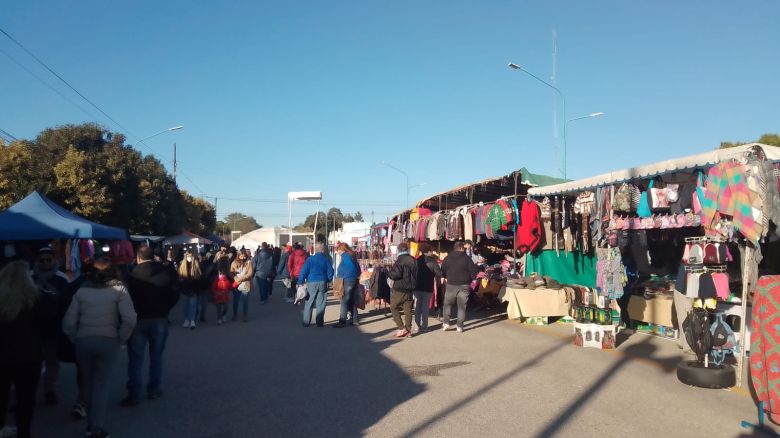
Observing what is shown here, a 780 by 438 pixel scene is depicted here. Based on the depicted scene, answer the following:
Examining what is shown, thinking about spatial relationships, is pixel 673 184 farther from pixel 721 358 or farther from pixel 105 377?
pixel 105 377

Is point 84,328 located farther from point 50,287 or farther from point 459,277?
point 459,277

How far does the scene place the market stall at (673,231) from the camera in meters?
7.11

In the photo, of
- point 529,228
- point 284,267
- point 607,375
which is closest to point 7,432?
point 607,375

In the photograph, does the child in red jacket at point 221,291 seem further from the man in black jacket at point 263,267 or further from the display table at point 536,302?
the display table at point 536,302

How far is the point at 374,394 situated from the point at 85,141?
78.6ft

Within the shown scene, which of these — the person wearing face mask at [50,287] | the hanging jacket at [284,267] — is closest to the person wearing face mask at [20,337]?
the person wearing face mask at [50,287]

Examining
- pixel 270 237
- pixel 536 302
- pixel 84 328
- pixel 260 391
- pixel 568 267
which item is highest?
pixel 270 237

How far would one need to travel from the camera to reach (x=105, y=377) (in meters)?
5.23

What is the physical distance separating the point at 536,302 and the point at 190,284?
7503 mm

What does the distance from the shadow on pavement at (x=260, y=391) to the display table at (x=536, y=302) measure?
3.47 meters

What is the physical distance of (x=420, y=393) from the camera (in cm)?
691

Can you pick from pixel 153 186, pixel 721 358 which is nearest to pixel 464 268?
pixel 721 358

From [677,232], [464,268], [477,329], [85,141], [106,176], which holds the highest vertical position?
[85,141]

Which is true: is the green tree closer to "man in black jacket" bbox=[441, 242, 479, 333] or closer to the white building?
the white building
